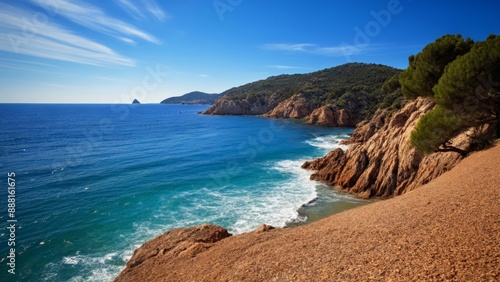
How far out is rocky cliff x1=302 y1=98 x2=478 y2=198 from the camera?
2272cm

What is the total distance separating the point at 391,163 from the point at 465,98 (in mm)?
9468

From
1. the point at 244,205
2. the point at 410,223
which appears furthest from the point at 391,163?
the point at 410,223

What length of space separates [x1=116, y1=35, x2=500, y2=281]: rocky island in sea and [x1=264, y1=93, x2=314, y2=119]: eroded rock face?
259ft

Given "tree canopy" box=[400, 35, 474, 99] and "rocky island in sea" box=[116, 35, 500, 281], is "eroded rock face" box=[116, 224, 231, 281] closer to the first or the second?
"rocky island in sea" box=[116, 35, 500, 281]

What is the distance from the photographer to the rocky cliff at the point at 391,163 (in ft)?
74.5

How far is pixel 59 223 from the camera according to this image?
22016 millimetres

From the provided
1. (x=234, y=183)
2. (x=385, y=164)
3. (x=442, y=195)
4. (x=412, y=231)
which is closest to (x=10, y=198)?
(x=234, y=183)

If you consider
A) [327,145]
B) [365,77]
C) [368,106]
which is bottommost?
[327,145]

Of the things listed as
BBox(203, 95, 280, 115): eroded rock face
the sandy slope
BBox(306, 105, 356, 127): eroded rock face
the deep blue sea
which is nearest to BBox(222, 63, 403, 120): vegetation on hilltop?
BBox(203, 95, 280, 115): eroded rock face

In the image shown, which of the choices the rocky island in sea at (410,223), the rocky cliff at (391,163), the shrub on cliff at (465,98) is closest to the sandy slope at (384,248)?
the rocky island in sea at (410,223)

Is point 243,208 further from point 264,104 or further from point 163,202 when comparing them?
point 264,104

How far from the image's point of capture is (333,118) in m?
86.4

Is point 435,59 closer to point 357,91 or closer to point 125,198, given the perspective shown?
point 125,198

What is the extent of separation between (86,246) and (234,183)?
56.0ft
